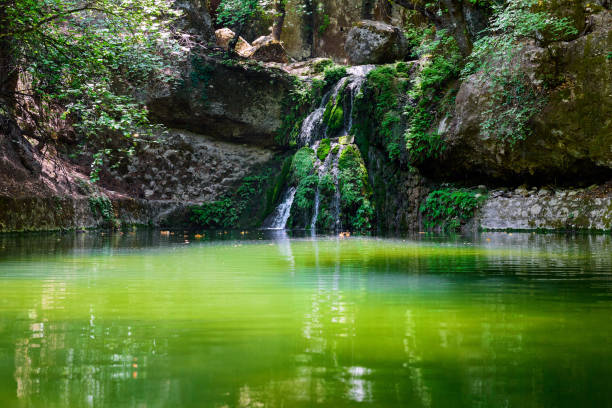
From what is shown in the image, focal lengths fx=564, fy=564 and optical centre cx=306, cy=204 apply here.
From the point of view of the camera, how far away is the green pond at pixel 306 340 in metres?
1.72

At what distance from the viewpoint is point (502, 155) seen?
55.7ft

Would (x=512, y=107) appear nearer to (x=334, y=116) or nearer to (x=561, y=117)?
(x=561, y=117)

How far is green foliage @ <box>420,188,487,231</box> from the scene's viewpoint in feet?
55.8

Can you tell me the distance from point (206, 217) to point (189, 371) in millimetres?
20779

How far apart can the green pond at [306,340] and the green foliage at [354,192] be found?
13564 mm

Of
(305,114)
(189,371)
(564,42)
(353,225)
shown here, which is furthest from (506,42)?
(189,371)

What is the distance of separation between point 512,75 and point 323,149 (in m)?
6.95

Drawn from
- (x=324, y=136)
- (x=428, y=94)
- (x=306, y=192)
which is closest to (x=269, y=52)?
(x=324, y=136)

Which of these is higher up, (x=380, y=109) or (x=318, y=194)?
(x=380, y=109)

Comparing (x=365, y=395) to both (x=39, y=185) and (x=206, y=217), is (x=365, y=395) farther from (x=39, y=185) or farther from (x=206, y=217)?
(x=206, y=217)

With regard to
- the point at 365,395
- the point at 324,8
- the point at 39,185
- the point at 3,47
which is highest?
the point at 324,8

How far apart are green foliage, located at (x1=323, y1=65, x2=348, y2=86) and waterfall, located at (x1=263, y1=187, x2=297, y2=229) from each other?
5.25m

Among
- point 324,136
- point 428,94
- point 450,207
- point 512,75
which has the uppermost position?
point 428,94

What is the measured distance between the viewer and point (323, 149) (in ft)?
66.6
